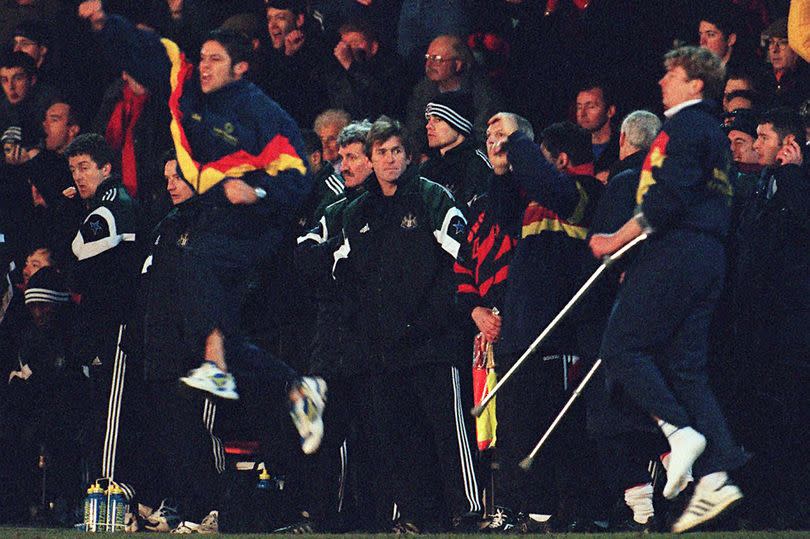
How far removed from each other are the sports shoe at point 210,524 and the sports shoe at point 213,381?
172 cm

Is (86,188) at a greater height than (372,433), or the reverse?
(86,188)

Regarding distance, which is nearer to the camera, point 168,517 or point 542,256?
point 542,256

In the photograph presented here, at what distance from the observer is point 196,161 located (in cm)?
991

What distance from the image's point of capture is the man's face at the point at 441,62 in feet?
40.0

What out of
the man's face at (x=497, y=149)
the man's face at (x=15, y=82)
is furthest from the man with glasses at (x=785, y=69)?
the man's face at (x=15, y=82)

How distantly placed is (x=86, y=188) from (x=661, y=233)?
4.69 meters

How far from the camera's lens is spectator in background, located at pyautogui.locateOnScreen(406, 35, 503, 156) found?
12203 millimetres

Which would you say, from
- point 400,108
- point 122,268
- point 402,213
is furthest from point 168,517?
point 400,108

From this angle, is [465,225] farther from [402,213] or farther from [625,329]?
[625,329]

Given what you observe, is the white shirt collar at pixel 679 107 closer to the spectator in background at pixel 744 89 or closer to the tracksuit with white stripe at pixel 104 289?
the spectator in background at pixel 744 89

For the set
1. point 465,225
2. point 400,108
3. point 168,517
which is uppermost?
point 400,108

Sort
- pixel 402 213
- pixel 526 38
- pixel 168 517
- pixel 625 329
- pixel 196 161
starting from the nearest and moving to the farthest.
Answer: pixel 625 329 < pixel 196 161 < pixel 402 213 < pixel 168 517 < pixel 526 38

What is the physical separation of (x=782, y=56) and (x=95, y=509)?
493 cm

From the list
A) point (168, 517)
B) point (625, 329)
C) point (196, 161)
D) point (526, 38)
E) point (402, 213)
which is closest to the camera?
point (625, 329)
